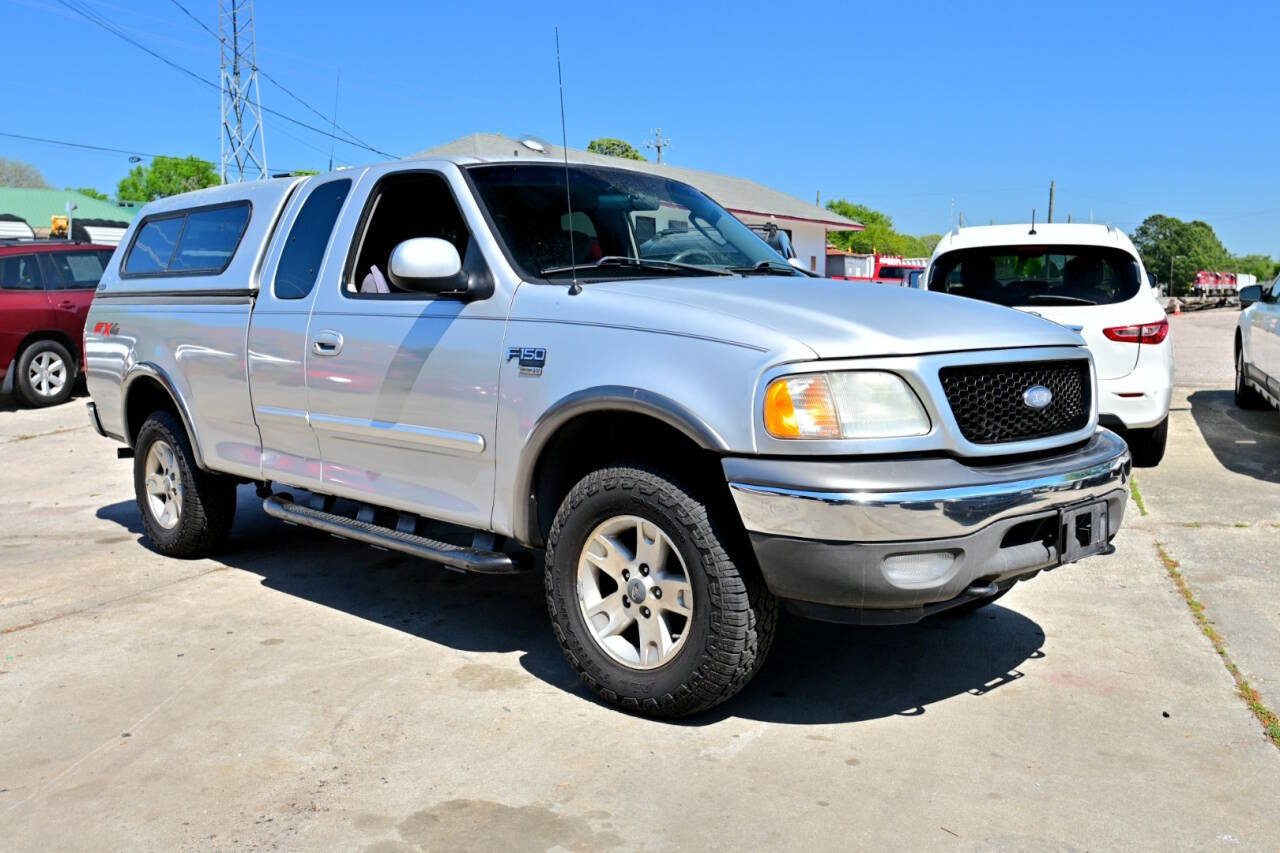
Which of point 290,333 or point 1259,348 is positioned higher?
point 290,333

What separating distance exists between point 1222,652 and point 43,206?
7882cm

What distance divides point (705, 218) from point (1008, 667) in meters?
2.28

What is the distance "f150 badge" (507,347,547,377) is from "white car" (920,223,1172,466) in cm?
459

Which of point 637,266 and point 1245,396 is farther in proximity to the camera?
point 1245,396

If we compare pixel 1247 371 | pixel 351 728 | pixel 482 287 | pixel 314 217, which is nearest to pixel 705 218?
pixel 482 287

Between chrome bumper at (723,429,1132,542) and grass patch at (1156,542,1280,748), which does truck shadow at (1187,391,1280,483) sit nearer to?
grass patch at (1156,542,1280,748)

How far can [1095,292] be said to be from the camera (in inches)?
320

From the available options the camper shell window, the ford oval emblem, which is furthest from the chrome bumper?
the camper shell window

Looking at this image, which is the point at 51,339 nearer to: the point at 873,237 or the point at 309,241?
the point at 309,241

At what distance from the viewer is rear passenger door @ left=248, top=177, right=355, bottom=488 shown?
5.22 metres

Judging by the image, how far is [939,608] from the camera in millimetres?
3705

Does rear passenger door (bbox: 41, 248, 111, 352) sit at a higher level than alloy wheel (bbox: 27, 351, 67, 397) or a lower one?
higher

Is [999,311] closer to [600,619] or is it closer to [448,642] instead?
[600,619]

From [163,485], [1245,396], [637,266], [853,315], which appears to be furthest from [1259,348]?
[163,485]
